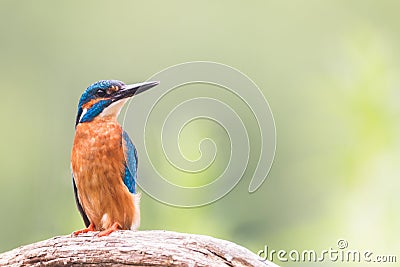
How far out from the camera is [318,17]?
3.85 metres

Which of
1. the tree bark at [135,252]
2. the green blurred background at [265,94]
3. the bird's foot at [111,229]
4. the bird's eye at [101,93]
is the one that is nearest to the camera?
the tree bark at [135,252]

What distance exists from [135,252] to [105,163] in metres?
0.29

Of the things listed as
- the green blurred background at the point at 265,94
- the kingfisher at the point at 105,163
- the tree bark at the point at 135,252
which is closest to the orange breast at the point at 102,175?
the kingfisher at the point at 105,163

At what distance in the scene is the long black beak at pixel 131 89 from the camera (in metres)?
1.70

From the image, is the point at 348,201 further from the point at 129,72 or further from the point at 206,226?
the point at 129,72

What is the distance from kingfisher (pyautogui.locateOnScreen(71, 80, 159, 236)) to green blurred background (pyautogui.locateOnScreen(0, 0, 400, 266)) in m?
0.24

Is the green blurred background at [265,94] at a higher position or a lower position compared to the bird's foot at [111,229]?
higher

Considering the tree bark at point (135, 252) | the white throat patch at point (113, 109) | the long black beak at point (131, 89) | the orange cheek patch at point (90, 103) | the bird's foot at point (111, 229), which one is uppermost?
the long black beak at point (131, 89)

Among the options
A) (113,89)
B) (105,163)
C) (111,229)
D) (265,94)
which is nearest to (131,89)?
(113,89)

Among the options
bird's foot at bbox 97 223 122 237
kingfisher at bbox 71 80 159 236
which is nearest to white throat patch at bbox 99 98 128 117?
kingfisher at bbox 71 80 159 236

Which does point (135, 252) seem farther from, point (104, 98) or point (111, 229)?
point (104, 98)

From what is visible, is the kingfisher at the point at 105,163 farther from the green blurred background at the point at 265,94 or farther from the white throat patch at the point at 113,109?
the green blurred background at the point at 265,94

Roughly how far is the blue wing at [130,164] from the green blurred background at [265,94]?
8.1 inches

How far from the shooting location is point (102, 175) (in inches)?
69.8
